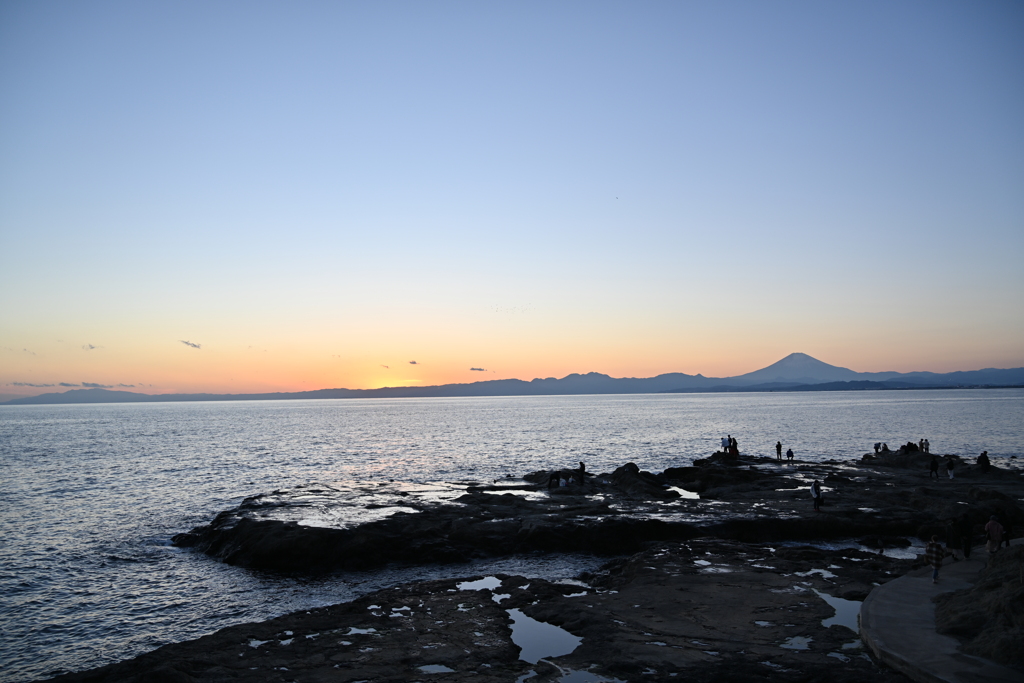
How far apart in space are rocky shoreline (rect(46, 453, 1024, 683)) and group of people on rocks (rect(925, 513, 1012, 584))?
1.70 m

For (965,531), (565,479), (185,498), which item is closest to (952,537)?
(965,531)

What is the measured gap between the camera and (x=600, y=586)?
23125 millimetres

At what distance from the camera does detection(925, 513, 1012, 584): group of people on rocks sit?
730 inches

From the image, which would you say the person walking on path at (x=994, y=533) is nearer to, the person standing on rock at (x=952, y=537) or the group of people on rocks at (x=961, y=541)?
the group of people on rocks at (x=961, y=541)

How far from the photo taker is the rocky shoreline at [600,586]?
15.3 m

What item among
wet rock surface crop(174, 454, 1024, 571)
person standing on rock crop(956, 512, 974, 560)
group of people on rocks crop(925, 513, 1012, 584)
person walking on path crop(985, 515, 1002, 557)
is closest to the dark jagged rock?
group of people on rocks crop(925, 513, 1012, 584)

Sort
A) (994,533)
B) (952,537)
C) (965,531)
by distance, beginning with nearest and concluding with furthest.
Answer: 1. (994,533)
2. (965,531)
3. (952,537)

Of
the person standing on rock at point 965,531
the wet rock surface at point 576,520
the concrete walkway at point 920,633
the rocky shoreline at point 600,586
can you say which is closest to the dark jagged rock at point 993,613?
the concrete walkway at point 920,633

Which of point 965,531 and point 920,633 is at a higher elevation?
point 965,531

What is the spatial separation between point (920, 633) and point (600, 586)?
437 inches

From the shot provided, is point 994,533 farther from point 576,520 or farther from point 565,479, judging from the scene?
point 565,479

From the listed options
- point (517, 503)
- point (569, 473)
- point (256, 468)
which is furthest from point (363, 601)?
point (256, 468)

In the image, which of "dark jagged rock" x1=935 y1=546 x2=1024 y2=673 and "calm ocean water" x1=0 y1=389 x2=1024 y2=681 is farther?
"calm ocean water" x1=0 y1=389 x2=1024 y2=681

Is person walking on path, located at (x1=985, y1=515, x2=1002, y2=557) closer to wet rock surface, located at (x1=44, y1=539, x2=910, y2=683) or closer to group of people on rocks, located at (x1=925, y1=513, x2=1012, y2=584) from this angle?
group of people on rocks, located at (x1=925, y1=513, x2=1012, y2=584)
